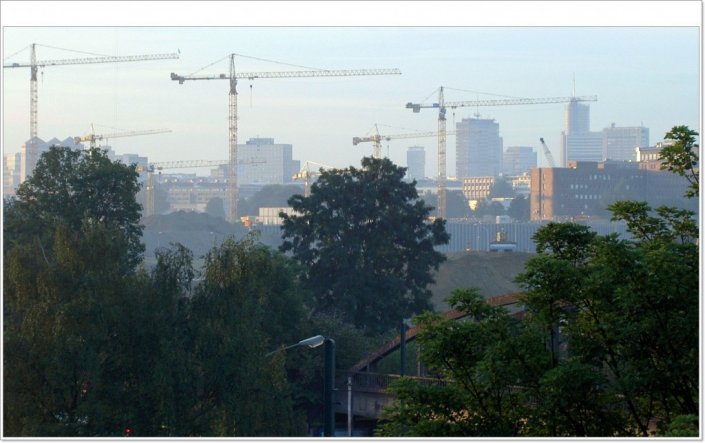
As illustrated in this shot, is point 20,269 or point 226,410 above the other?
point 20,269

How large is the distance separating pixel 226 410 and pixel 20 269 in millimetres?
6140

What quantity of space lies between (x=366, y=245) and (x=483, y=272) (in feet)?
138

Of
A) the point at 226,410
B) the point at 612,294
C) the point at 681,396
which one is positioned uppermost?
the point at 612,294

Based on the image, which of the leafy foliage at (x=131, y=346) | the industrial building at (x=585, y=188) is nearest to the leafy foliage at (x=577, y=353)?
the leafy foliage at (x=131, y=346)

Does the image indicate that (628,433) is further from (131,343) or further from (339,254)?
(339,254)

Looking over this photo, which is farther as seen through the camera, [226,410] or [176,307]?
[176,307]

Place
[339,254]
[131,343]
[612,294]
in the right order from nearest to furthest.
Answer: [612,294]
[131,343]
[339,254]

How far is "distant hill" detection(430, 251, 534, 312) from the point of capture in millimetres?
100375

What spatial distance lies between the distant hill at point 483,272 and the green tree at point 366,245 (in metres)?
31.5

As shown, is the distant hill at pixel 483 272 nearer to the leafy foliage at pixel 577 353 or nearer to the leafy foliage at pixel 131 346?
the leafy foliage at pixel 131 346

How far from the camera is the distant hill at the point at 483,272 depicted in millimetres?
100375

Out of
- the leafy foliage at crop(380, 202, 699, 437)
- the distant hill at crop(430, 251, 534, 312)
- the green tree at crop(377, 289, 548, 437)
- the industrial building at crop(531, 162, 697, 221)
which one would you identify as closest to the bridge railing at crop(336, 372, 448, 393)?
the green tree at crop(377, 289, 548, 437)

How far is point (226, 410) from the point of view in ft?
106

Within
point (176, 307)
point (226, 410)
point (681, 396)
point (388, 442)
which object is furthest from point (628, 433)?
point (176, 307)
